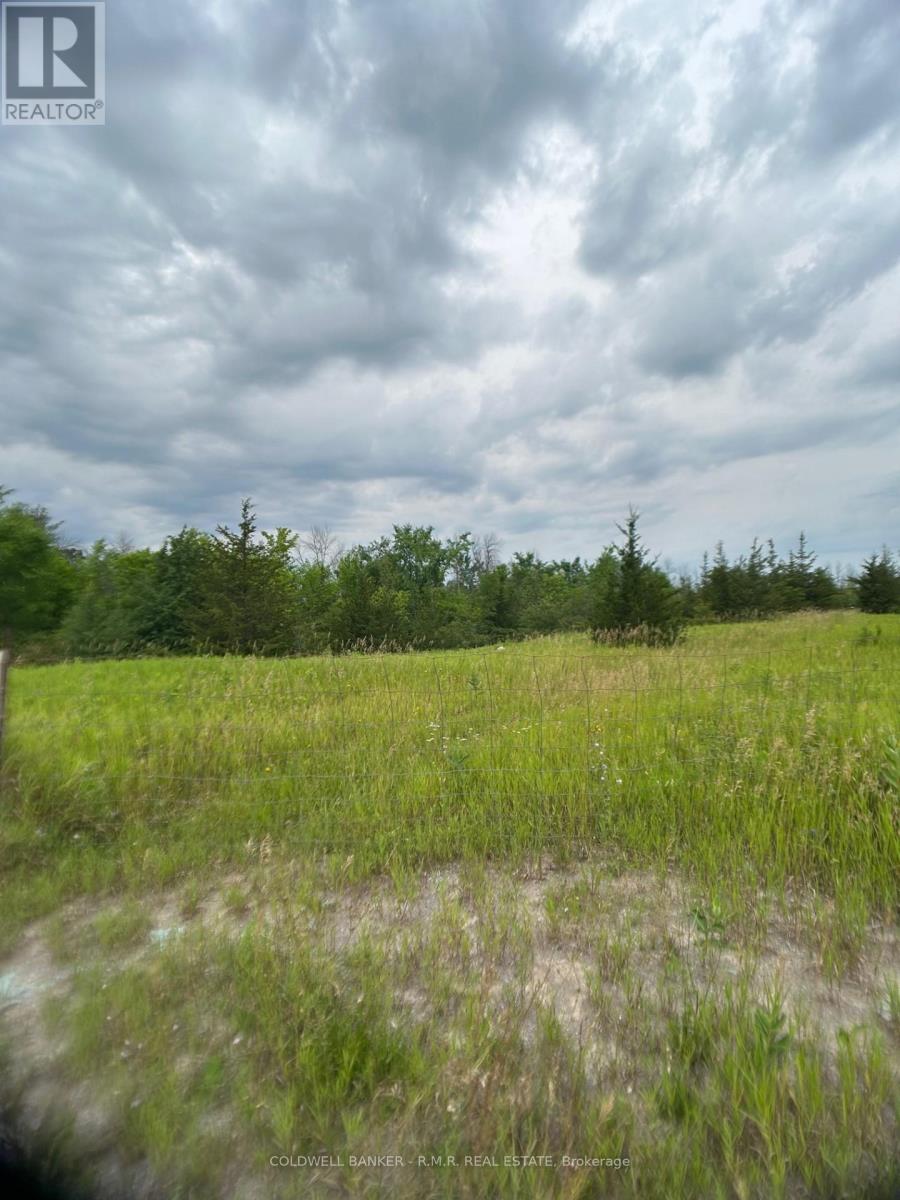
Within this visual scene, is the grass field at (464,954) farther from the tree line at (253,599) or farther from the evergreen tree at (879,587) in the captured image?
the evergreen tree at (879,587)

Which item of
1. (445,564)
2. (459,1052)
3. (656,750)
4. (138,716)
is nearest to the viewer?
(459,1052)

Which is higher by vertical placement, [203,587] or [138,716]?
[203,587]

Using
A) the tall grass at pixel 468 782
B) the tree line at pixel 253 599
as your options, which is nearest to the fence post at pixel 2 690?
the tall grass at pixel 468 782

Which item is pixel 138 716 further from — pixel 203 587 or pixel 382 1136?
pixel 203 587

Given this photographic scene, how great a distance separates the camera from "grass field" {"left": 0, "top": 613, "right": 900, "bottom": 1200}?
1531 millimetres

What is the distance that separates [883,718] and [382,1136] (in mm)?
5127

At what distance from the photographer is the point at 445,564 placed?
190ft

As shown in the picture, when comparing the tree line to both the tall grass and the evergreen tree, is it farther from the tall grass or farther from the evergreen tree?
the tall grass

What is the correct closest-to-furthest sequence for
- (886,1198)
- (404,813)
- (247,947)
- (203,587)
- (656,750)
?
(886,1198), (247,947), (404,813), (656,750), (203,587)

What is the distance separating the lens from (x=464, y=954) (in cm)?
229

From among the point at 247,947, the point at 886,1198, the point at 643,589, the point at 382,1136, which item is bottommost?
the point at 886,1198

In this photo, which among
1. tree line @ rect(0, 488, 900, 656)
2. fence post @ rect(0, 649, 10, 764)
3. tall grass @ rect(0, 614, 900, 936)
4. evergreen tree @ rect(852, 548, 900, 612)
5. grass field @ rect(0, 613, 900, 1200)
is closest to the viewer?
grass field @ rect(0, 613, 900, 1200)

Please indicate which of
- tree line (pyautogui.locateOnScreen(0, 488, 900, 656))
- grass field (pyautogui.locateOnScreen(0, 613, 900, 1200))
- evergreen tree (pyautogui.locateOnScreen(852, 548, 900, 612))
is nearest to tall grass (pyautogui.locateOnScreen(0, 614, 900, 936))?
grass field (pyautogui.locateOnScreen(0, 613, 900, 1200))

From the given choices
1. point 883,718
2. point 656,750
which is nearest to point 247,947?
point 656,750
